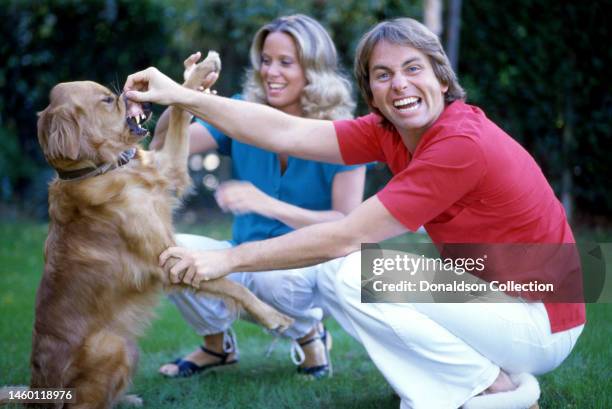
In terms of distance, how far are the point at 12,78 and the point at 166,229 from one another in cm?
655

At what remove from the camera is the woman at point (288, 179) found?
3.77 m

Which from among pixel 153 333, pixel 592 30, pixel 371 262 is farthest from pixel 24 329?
pixel 592 30

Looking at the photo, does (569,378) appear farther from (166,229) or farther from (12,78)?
(12,78)

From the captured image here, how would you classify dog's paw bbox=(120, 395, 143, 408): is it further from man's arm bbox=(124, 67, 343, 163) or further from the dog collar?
man's arm bbox=(124, 67, 343, 163)

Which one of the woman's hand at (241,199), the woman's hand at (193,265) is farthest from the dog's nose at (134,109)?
the woman's hand at (193,265)

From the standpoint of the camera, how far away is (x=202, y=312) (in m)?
3.82

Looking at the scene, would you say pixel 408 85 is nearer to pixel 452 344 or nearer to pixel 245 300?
pixel 452 344

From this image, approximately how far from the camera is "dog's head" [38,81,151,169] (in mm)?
3113

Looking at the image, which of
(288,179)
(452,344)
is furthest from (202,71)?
(452,344)

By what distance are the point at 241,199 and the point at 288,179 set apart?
64cm

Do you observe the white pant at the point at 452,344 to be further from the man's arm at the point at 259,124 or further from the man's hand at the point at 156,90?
the man's hand at the point at 156,90

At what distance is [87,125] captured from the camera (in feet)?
10.7

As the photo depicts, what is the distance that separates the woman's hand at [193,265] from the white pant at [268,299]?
1.29ft

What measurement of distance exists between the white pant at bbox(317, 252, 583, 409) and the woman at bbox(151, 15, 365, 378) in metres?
0.87
